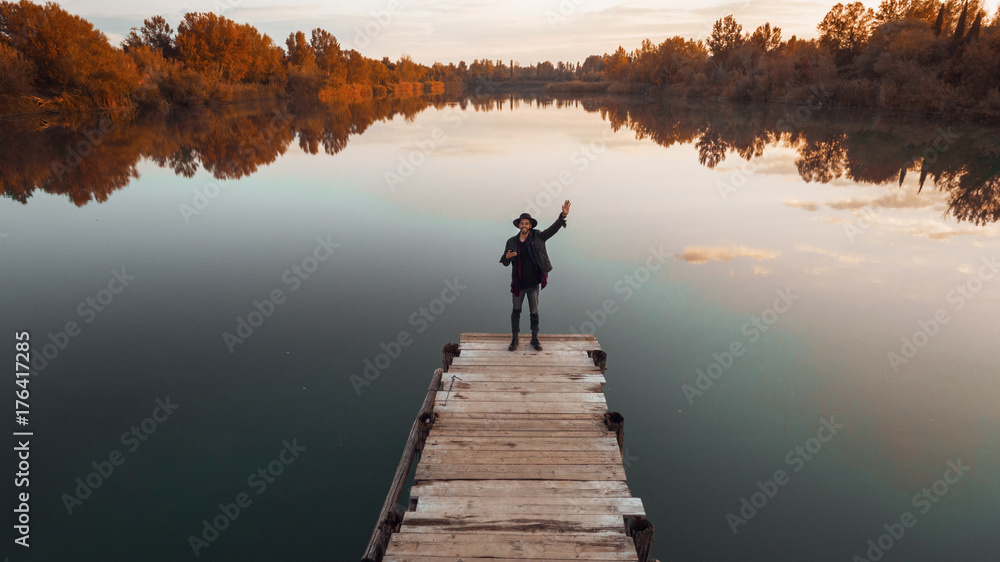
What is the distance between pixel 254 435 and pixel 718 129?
51.6m

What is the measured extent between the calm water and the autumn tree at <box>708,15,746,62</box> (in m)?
99.2

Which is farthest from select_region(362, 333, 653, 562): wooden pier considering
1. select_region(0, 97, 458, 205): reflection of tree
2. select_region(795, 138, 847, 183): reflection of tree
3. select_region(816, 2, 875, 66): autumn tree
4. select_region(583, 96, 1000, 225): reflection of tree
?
select_region(816, 2, 875, 66): autumn tree

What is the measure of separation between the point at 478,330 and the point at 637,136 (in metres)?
39.0

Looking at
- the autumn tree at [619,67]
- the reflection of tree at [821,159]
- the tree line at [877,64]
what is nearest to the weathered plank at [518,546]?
the reflection of tree at [821,159]

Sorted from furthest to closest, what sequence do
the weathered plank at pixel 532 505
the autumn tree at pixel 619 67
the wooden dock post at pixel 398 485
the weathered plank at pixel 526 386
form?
the autumn tree at pixel 619 67 < the weathered plank at pixel 526 386 < the weathered plank at pixel 532 505 < the wooden dock post at pixel 398 485

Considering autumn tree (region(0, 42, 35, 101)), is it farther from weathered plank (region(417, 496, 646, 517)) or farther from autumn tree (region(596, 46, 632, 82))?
autumn tree (region(596, 46, 632, 82))

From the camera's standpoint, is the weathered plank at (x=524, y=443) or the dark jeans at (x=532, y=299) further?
the dark jeans at (x=532, y=299)

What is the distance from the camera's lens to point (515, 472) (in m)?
6.06

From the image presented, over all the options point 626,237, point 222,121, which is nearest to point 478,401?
point 626,237

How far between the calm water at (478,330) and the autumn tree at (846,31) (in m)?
57.8

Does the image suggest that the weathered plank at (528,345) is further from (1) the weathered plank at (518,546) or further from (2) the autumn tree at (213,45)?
(2) the autumn tree at (213,45)

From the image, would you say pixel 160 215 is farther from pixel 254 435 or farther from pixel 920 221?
pixel 920 221

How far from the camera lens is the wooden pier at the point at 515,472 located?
4.97m

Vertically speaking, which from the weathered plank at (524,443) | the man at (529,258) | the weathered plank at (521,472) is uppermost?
the man at (529,258)
